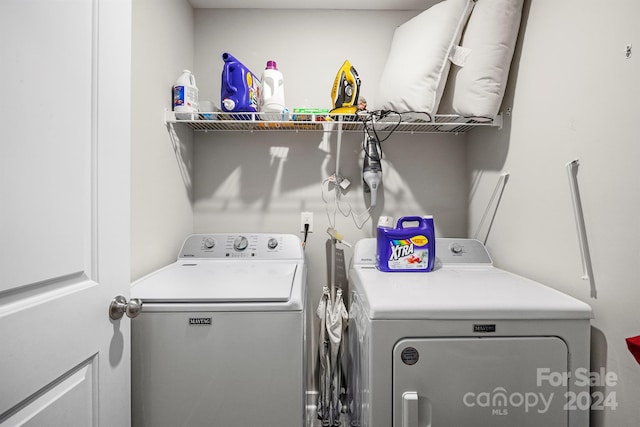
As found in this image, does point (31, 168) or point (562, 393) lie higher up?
point (31, 168)

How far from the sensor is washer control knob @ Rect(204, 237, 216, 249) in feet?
5.81

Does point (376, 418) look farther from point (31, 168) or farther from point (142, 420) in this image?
point (31, 168)

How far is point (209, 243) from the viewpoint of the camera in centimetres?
178

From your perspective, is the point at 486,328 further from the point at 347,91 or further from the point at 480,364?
the point at 347,91

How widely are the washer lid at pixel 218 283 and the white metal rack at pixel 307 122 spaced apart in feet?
2.51

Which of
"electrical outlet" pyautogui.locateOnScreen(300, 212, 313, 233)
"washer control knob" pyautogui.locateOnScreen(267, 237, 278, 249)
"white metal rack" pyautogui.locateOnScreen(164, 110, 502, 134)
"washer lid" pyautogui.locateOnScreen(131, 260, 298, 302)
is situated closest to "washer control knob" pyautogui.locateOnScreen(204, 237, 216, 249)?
"washer lid" pyautogui.locateOnScreen(131, 260, 298, 302)

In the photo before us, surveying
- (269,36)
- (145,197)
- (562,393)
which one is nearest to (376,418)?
(562,393)

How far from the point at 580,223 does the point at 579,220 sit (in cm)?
1

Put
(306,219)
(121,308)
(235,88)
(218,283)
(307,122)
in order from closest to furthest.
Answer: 1. (121,308)
2. (218,283)
3. (235,88)
4. (307,122)
5. (306,219)

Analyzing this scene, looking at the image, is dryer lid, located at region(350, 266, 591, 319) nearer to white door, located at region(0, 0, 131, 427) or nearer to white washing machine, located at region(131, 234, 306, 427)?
white washing machine, located at region(131, 234, 306, 427)

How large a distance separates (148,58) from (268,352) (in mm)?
1381

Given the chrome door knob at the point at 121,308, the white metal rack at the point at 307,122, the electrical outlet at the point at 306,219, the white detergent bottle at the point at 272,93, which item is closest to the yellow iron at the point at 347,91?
the white metal rack at the point at 307,122

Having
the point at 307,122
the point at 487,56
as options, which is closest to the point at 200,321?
the point at 307,122

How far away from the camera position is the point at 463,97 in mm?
1541
